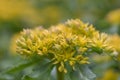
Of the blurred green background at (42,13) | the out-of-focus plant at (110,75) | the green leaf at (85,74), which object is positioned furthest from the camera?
the blurred green background at (42,13)

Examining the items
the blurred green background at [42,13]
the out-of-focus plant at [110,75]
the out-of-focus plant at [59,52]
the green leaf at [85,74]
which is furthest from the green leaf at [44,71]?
the blurred green background at [42,13]

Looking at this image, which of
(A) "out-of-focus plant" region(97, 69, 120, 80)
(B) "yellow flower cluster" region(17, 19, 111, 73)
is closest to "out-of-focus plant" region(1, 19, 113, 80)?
(B) "yellow flower cluster" region(17, 19, 111, 73)

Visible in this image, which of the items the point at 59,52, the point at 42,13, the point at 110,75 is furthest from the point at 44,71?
the point at 42,13

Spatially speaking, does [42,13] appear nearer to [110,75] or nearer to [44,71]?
[110,75]

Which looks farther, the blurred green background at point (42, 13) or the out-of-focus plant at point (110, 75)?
the blurred green background at point (42, 13)

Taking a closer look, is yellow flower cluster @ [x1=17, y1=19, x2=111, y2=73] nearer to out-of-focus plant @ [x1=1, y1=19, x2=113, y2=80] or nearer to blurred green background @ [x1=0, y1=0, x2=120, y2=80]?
out-of-focus plant @ [x1=1, y1=19, x2=113, y2=80]

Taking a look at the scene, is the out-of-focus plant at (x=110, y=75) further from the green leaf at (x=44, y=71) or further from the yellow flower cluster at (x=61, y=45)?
the green leaf at (x=44, y=71)
